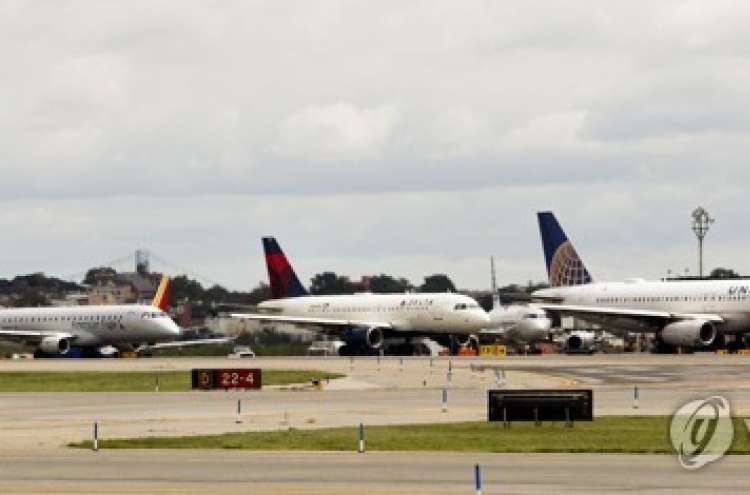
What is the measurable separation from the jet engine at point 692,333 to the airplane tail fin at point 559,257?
19.8m

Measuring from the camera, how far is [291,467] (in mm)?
38656

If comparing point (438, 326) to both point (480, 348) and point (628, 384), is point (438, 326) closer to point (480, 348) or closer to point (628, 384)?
point (480, 348)

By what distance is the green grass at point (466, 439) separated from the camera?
43750mm

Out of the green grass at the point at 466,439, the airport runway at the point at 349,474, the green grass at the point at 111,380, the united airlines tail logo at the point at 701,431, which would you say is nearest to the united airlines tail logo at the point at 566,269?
the green grass at the point at 111,380

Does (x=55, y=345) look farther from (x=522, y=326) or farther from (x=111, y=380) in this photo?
(x=111, y=380)

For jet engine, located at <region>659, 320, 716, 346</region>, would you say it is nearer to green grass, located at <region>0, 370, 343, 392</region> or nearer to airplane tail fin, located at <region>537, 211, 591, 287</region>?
airplane tail fin, located at <region>537, 211, 591, 287</region>

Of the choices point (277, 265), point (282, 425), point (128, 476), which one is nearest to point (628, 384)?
point (282, 425)

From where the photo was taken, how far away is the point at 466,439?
46594 mm

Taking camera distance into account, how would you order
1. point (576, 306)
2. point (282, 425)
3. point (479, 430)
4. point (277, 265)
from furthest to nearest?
1. point (277, 265)
2. point (576, 306)
3. point (282, 425)
4. point (479, 430)

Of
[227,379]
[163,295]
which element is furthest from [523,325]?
[227,379]

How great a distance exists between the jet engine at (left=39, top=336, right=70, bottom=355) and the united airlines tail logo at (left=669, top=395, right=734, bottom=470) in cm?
8890

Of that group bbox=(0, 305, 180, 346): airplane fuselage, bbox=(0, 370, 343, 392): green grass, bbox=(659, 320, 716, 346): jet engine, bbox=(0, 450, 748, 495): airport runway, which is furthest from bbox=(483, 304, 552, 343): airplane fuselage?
bbox=(0, 450, 748, 495): airport runway

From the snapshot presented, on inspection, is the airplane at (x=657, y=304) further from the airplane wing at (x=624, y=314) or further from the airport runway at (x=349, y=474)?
the airport runway at (x=349, y=474)

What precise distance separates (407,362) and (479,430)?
62.1 m
